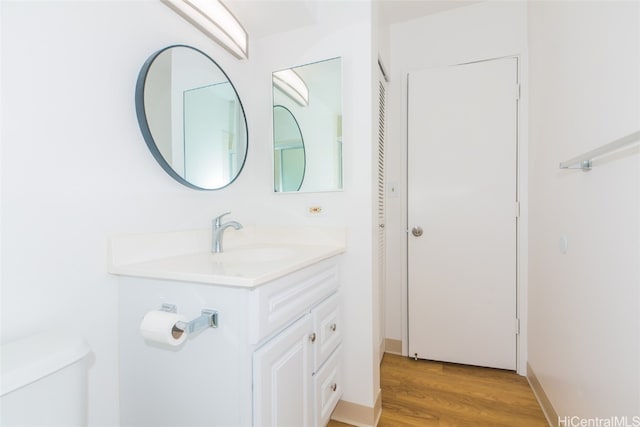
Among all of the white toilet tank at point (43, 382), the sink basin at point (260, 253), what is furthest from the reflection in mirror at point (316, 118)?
the white toilet tank at point (43, 382)

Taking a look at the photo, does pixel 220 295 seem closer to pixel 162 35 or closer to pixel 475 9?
pixel 162 35

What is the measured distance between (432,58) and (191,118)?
5.73 ft

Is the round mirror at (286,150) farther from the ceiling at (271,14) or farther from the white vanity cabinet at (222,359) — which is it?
the white vanity cabinet at (222,359)

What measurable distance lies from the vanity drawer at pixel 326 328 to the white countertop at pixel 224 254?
0.22 m

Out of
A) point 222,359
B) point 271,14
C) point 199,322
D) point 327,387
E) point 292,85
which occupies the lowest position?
point 327,387

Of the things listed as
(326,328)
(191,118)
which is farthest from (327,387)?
(191,118)

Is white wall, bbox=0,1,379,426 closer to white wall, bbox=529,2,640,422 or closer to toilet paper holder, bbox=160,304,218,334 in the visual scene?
toilet paper holder, bbox=160,304,218,334

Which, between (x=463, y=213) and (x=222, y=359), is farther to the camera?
(x=463, y=213)

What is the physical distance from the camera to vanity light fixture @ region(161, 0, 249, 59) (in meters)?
1.22

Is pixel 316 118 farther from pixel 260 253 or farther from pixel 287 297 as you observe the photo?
pixel 287 297

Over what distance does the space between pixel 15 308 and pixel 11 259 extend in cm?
13

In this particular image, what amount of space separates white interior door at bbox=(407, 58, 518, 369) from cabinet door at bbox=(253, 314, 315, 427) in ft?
4.08

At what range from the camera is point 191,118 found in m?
1.26

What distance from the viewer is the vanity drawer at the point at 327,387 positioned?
3.89ft
